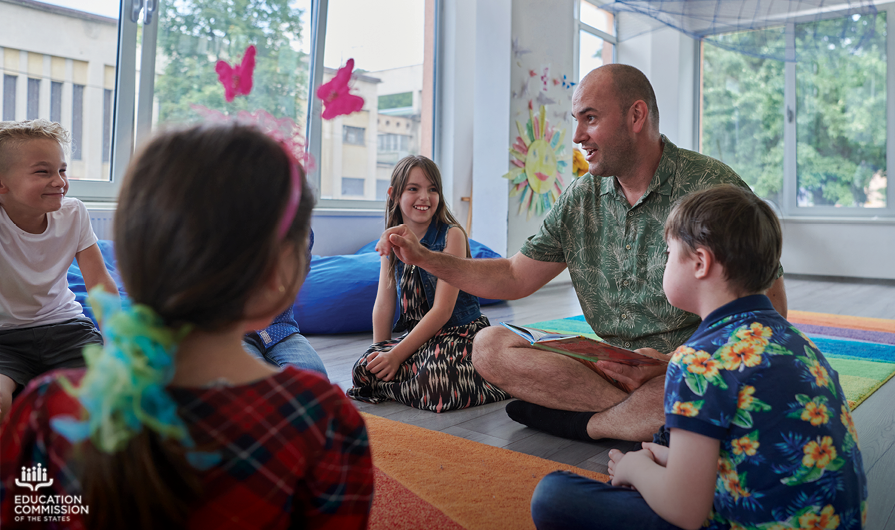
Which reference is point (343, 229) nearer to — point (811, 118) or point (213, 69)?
point (213, 69)

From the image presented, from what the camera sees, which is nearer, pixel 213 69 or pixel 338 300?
pixel 338 300

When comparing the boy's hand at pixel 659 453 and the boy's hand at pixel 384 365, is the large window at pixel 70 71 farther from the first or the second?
the boy's hand at pixel 659 453

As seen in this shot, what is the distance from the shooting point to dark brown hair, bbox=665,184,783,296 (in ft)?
2.83

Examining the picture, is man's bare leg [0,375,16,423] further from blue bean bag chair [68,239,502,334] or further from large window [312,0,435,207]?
large window [312,0,435,207]

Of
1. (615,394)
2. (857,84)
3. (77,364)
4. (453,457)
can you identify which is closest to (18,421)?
(453,457)

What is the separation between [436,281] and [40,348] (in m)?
1.10

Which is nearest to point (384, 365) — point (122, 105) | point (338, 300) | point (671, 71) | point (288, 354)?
point (288, 354)

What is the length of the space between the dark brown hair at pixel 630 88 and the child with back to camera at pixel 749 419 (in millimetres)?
914

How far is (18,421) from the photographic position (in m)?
0.56

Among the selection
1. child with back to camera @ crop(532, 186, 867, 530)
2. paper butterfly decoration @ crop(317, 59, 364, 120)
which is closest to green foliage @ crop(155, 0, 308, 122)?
paper butterfly decoration @ crop(317, 59, 364, 120)

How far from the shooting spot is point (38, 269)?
1656mm

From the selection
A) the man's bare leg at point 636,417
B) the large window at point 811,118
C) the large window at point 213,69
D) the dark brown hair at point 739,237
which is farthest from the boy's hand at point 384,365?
the large window at point 811,118

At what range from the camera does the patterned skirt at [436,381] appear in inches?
74.9

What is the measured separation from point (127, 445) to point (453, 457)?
3.53 feet
